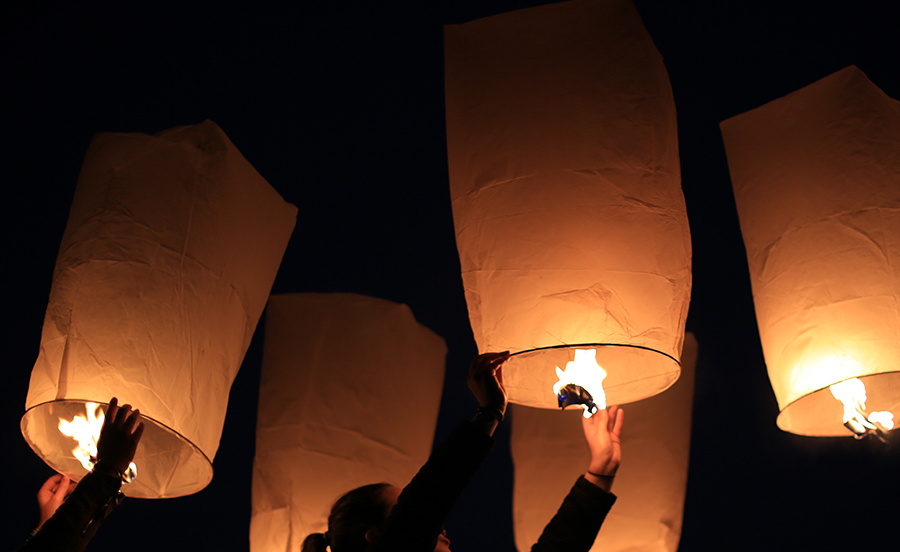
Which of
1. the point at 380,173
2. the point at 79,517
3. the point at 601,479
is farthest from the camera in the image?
the point at 380,173

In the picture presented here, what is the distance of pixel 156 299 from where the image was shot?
1916 millimetres

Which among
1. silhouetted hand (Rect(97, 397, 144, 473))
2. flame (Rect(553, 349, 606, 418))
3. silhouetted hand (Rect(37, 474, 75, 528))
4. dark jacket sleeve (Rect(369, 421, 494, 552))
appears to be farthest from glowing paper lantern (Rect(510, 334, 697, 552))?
silhouetted hand (Rect(37, 474, 75, 528))

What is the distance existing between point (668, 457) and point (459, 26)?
1.55 metres

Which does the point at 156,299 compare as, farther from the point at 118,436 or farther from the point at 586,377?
the point at 586,377

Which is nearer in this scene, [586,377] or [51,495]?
[586,377]

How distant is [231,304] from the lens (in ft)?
7.07

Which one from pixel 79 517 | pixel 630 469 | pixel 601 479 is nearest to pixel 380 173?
pixel 630 469

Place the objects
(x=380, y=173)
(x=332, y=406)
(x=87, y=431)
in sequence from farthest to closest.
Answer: (x=380, y=173) → (x=332, y=406) → (x=87, y=431)

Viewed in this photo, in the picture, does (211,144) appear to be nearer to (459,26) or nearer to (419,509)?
(459,26)

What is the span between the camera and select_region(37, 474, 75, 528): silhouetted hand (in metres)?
2.13

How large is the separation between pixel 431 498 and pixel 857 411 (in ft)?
3.93

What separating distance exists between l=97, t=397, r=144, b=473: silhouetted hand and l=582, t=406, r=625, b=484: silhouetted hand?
3.65ft

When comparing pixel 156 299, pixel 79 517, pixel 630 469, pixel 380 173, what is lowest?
pixel 79 517

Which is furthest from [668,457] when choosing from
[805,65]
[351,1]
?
[351,1]
